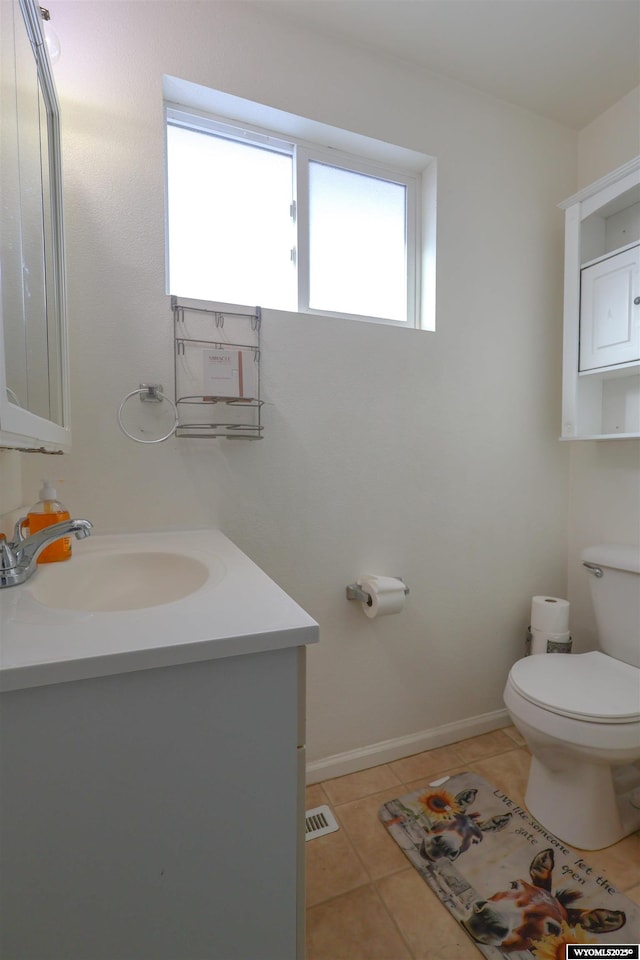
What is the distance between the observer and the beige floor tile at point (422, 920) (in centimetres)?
100

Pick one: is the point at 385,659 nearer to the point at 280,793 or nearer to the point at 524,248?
the point at 280,793

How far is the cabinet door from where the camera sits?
1.53 metres

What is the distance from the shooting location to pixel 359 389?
1.57m

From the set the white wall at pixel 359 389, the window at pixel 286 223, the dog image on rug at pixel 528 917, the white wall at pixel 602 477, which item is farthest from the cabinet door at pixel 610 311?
the dog image on rug at pixel 528 917

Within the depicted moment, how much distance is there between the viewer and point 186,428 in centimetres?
133

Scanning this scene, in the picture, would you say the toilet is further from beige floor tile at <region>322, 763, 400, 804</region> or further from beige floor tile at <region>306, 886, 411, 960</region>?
beige floor tile at <region>306, 886, 411, 960</region>

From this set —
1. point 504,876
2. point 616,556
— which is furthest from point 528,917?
point 616,556

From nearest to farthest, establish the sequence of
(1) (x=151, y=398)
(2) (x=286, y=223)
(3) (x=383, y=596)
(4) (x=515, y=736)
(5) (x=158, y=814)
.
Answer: (5) (x=158, y=814) < (1) (x=151, y=398) < (3) (x=383, y=596) < (2) (x=286, y=223) < (4) (x=515, y=736)

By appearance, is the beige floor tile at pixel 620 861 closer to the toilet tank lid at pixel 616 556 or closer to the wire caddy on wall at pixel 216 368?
the toilet tank lid at pixel 616 556

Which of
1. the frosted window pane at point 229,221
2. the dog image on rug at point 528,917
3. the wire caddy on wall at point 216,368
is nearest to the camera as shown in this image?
the dog image on rug at point 528,917

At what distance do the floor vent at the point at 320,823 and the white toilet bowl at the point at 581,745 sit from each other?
2.10 ft

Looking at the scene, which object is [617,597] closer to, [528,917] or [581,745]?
[581,745]

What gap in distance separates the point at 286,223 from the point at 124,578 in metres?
1.34

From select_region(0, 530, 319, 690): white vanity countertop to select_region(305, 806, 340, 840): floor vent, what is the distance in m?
1.04
